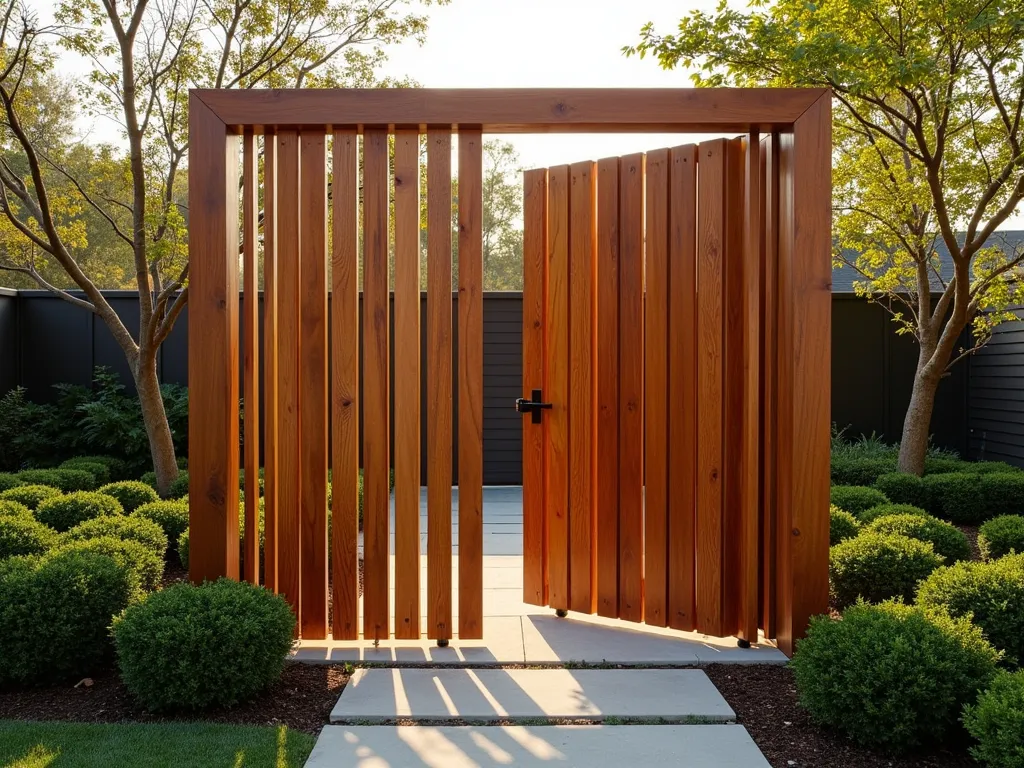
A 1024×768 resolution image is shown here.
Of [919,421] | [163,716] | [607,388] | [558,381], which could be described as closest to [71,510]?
[163,716]

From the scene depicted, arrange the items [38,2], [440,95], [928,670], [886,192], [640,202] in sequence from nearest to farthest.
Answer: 1. [928,670]
2. [440,95]
3. [640,202]
4. [38,2]
5. [886,192]

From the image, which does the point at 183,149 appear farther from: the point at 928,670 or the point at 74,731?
the point at 928,670

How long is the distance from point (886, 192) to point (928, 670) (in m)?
5.13

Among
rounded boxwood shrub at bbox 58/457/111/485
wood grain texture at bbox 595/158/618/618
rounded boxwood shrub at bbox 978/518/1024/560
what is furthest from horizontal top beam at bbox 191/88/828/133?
rounded boxwood shrub at bbox 58/457/111/485

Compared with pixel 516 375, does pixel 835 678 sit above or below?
below

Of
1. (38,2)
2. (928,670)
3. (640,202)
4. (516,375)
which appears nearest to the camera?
(928,670)

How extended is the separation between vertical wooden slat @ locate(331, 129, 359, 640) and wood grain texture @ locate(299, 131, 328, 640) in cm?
5

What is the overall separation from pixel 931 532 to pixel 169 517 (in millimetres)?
4237

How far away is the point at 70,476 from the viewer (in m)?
6.50

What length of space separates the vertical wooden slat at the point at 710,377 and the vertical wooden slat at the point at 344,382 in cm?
150

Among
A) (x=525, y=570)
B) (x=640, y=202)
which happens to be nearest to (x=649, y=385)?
(x=640, y=202)

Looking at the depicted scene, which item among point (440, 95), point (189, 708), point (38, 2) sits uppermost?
point (38, 2)

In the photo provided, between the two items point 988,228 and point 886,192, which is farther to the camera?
point 886,192

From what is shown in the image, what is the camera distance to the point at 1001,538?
4.46 m
